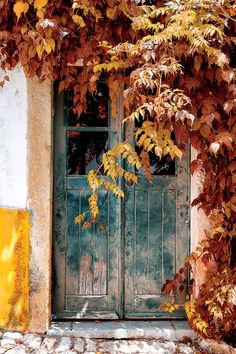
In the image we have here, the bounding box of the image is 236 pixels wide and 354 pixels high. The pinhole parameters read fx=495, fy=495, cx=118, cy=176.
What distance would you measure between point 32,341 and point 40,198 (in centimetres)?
117

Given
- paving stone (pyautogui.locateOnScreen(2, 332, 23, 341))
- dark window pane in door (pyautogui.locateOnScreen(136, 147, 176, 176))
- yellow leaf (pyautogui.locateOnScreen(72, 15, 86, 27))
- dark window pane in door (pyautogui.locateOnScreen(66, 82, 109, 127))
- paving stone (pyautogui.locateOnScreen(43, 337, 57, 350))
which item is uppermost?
yellow leaf (pyautogui.locateOnScreen(72, 15, 86, 27))

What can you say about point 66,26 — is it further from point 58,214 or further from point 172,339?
point 172,339

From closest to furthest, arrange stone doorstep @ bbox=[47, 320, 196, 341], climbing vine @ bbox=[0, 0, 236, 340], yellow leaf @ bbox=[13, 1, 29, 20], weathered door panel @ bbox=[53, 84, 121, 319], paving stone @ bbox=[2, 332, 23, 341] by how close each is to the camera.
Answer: climbing vine @ bbox=[0, 0, 236, 340]
yellow leaf @ bbox=[13, 1, 29, 20]
paving stone @ bbox=[2, 332, 23, 341]
stone doorstep @ bbox=[47, 320, 196, 341]
weathered door panel @ bbox=[53, 84, 121, 319]

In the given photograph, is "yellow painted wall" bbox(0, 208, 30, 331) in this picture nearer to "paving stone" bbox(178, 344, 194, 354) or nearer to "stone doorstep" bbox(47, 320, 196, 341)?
"stone doorstep" bbox(47, 320, 196, 341)

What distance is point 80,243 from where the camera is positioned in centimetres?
443

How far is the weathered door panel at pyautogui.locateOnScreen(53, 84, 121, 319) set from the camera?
14.5 feet

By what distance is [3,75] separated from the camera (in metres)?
4.15

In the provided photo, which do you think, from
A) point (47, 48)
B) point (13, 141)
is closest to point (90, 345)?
point (13, 141)

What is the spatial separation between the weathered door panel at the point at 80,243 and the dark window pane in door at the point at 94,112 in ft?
0.17

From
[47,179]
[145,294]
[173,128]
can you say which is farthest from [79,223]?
[173,128]

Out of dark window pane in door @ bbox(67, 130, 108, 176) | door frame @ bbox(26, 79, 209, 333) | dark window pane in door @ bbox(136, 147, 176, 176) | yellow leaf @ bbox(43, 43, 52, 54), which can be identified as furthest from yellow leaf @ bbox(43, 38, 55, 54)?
dark window pane in door @ bbox(136, 147, 176, 176)

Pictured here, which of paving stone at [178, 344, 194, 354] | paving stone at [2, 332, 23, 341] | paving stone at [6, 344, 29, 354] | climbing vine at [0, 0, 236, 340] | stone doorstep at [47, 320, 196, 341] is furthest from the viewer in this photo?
stone doorstep at [47, 320, 196, 341]

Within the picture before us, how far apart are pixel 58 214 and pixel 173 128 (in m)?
1.34

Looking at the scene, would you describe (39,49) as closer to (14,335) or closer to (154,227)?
(154,227)
